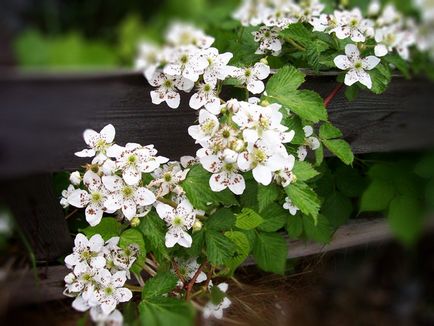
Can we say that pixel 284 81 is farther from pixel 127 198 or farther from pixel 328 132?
pixel 127 198

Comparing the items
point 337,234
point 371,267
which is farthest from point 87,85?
point 337,234

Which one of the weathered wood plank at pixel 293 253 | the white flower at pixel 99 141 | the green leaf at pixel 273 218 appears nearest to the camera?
the weathered wood plank at pixel 293 253

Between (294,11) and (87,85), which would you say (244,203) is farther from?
(87,85)

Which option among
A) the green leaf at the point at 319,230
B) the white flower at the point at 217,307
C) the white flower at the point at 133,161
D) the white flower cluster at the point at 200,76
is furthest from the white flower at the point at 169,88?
the green leaf at the point at 319,230

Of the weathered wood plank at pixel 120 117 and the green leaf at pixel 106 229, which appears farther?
the green leaf at pixel 106 229

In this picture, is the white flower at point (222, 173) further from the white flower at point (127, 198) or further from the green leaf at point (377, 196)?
the green leaf at point (377, 196)
